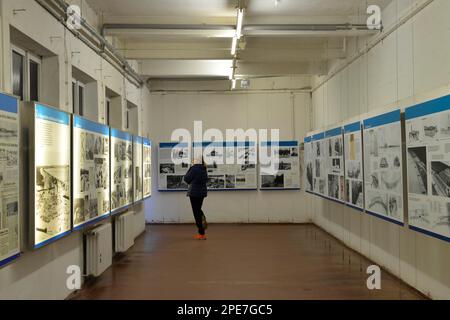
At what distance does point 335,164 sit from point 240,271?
98.3 inches

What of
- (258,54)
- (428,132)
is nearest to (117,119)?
(258,54)

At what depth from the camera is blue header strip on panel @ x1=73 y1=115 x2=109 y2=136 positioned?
5.50 m

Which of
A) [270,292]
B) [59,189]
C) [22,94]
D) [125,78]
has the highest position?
[125,78]

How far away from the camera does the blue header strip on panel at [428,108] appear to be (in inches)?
164

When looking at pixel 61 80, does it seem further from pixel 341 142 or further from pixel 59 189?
pixel 341 142

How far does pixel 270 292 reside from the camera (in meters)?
5.96

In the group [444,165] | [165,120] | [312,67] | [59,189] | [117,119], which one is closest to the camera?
[444,165]

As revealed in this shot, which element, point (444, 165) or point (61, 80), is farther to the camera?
point (61, 80)

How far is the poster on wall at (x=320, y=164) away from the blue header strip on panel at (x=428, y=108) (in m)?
3.84

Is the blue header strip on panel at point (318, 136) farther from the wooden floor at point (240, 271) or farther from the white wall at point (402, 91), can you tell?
the wooden floor at point (240, 271)

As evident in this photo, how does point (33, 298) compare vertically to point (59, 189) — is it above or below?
below

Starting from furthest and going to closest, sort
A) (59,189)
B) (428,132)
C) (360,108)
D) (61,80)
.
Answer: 1. (360,108)
2. (61,80)
3. (59,189)
4. (428,132)

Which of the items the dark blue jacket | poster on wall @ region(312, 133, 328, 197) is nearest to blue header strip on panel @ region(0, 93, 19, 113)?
poster on wall @ region(312, 133, 328, 197)

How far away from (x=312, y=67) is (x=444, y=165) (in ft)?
23.4
